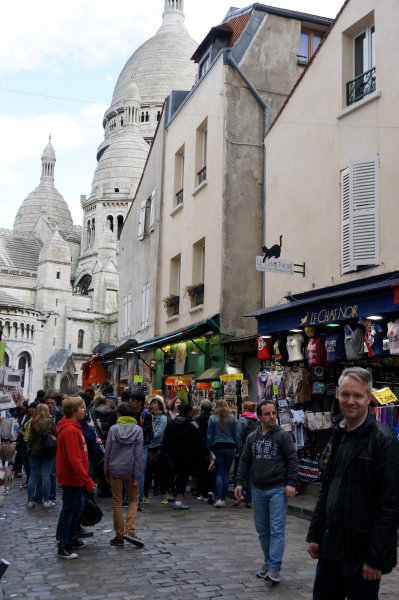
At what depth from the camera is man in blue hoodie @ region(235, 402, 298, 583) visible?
616 centimetres

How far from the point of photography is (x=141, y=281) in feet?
77.9

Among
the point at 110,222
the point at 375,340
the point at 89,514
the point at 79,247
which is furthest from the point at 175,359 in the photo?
the point at 79,247

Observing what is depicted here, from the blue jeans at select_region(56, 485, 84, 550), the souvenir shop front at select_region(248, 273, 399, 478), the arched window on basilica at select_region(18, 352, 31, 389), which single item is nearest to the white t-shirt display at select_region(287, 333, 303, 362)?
the souvenir shop front at select_region(248, 273, 399, 478)

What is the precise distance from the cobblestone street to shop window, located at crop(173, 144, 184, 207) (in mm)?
12522

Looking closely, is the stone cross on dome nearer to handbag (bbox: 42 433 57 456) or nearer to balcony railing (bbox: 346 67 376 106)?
balcony railing (bbox: 346 67 376 106)

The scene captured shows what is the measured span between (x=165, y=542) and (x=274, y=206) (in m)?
9.01

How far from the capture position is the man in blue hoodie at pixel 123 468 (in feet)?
25.3

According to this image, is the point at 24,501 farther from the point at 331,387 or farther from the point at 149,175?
the point at 149,175

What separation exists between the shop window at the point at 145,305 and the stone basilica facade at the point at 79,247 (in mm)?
53303

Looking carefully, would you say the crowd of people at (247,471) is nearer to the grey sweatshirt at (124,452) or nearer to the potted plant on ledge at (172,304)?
the grey sweatshirt at (124,452)

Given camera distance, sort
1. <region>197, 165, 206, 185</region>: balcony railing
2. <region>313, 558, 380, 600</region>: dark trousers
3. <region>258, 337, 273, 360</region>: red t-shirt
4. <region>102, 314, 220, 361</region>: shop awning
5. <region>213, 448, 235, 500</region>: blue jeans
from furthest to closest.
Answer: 1. <region>197, 165, 206, 185</region>: balcony railing
2. <region>102, 314, 220, 361</region>: shop awning
3. <region>258, 337, 273, 360</region>: red t-shirt
4. <region>213, 448, 235, 500</region>: blue jeans
5. <region>313, 558, 380, 600</region>: dark trousers

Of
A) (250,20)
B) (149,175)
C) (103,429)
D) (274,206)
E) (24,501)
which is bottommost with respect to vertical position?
(24,501)

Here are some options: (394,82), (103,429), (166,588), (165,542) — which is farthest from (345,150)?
(166,588)

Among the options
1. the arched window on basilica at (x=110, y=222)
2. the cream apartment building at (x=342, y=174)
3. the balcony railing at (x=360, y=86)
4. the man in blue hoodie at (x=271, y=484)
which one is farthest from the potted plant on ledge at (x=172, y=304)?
the arched window on basilica at (x=110, y=222)
